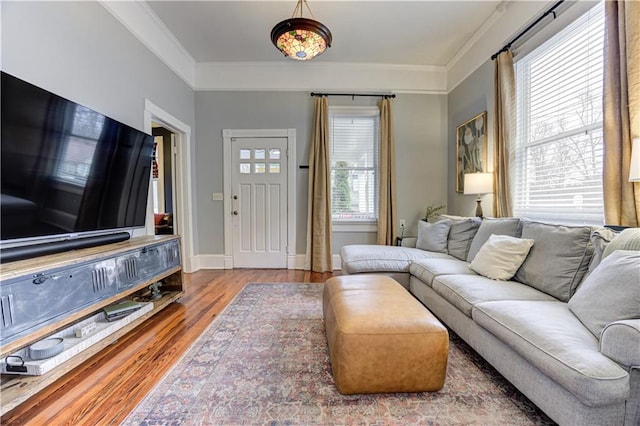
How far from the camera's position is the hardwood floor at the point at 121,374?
1.31 m

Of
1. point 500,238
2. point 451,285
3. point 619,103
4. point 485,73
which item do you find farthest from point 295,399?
point 485,73

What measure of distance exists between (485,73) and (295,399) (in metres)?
3.73

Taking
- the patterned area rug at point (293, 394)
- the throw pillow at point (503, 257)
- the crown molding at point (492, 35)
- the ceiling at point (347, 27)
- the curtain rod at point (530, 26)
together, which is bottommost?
the patterned area rug at point (293, 394)

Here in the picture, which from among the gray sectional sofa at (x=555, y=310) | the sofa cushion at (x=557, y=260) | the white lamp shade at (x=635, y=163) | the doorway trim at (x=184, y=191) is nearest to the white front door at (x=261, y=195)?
the doorway trim at (x=184, y=191)

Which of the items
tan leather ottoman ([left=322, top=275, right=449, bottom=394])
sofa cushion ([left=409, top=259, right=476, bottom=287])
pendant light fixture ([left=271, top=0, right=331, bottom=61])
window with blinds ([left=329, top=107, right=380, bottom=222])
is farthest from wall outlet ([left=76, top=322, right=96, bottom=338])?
window with blinds ([left=329, top=107, right=380, bottom=222])

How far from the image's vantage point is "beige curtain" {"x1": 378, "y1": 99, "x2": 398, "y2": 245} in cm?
404

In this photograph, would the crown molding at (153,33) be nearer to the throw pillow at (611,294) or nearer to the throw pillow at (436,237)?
the throw pillow at (436,237)

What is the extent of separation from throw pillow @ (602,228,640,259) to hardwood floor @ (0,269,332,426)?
8.35 ft

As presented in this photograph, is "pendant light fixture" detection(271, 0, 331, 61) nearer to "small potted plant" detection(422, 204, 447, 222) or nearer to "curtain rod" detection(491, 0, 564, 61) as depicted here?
"curtain rod" detection(491, 0, 564, 61)

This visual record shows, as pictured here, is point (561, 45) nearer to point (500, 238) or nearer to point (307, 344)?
point (500, 238)

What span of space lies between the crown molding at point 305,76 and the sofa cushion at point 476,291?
10.1ft

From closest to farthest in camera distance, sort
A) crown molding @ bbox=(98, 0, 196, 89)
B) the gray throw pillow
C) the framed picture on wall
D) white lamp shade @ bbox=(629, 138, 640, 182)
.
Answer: white lamp shade @ bbox=(629, 138, 640, 182) → crown molding @ bbox=(98, 0, 196, 89) → the gray throw pillow → the framed picture on wall

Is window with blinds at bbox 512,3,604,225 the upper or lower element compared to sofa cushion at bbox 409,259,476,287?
upper

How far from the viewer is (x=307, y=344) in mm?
1948
